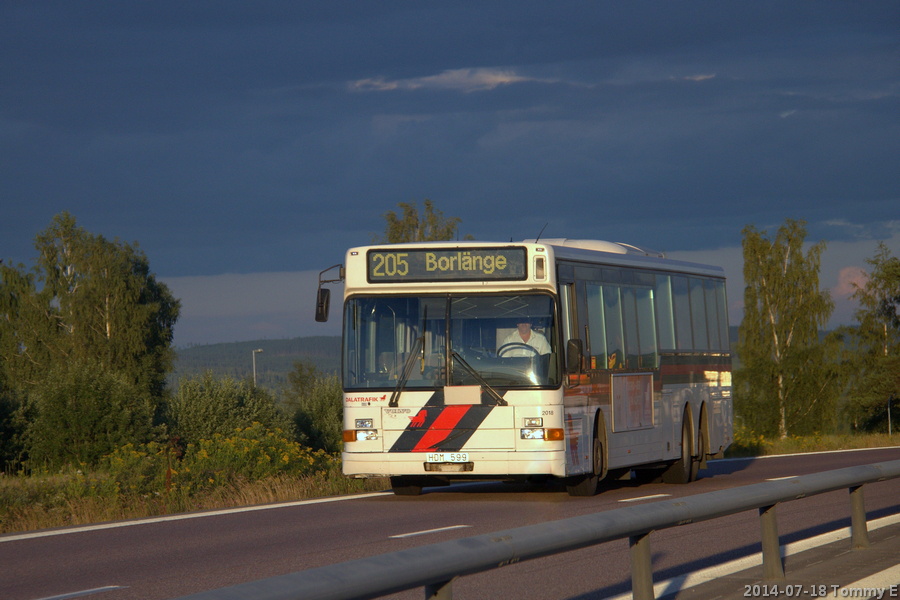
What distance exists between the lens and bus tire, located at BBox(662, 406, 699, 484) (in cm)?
2050

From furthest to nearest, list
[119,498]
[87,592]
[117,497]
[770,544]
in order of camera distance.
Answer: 1. [119,498]
2. [117,497]
3. [87,592]
4. [770,544]

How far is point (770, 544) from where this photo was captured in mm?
8180

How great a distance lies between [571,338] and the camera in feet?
53.6

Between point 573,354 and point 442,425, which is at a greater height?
point 573,354

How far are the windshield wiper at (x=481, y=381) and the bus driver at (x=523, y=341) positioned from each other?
16.6 inches

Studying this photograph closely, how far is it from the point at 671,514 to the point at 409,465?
376 inches

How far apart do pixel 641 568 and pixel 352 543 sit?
5.25 metres

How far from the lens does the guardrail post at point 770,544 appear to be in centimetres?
815

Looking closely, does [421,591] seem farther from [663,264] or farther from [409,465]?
[663,264]

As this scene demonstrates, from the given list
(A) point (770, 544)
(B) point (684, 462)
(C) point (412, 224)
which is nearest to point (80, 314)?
(C) point (412, 224)

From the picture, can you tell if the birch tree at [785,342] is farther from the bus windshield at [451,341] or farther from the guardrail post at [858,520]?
the guardrail post at [858,520]

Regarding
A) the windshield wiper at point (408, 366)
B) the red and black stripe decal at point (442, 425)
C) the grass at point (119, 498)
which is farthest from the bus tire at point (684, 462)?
the windshield wiper at point (408, 366)

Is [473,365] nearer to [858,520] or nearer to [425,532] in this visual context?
[425,532]

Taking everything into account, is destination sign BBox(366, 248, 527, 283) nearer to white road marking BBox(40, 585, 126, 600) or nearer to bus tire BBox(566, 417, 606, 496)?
bus tire BBox(566, 417, 606, 496)
